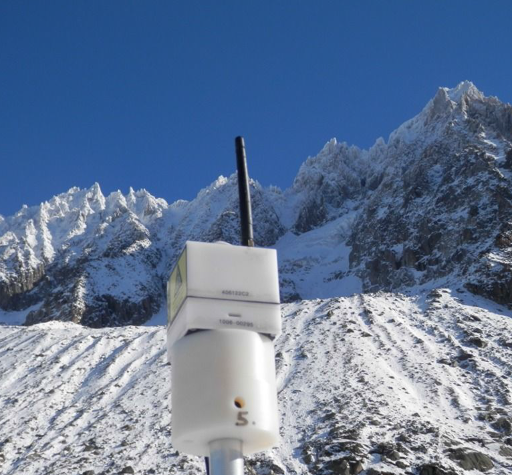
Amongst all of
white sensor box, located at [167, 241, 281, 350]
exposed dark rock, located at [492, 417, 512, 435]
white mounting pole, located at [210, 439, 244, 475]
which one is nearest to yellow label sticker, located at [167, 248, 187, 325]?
white sensor box, located at [167, 241, 281, 350]

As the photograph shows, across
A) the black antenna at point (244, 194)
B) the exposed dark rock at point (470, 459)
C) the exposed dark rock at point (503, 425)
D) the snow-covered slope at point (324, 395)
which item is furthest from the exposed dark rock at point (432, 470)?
the black antenna at point (244, 194)

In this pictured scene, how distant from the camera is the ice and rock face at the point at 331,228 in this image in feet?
323

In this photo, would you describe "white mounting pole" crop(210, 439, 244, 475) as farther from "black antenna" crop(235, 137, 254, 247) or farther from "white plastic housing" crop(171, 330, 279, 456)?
"black antenna" crop(235, 137, 254, 247)

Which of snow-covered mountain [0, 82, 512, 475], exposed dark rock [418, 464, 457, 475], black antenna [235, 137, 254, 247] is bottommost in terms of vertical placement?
black antenna [235, 137, 254, 247]

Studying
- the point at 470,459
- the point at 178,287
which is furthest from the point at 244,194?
the point at 470,459

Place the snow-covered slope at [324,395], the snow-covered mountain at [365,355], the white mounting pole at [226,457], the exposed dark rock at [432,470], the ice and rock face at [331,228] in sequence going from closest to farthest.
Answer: the white mounting pole at [226,457] → the exposed dark rock at [432,470] → the snow-covered slope at [324,395] → the snow-covered mountain at [365,355] → the ice and rock face at [331,228]

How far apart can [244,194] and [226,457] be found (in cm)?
95

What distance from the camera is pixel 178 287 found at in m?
2.87

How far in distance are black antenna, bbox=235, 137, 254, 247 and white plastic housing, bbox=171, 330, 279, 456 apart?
412 millimetres

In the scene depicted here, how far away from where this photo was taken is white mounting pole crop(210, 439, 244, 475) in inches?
100

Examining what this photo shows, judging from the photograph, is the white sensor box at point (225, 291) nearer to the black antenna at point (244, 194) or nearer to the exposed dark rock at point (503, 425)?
the black antenna at point (244, 194)

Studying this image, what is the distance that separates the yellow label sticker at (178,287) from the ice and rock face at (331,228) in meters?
63.9

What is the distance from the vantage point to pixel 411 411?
34625 millimetres

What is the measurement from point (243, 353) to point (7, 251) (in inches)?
6608
